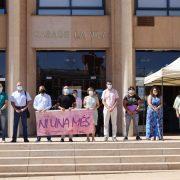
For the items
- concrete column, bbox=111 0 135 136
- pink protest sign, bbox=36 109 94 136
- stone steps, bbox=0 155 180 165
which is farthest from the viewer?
concrete column, bbox=111 0 135 136

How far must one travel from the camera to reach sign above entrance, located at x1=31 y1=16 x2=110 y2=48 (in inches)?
874

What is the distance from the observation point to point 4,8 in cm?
2275

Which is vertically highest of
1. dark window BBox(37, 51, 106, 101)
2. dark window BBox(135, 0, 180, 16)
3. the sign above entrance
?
dark window BBox(135, 0, 180, 16)

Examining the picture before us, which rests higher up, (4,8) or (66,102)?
(4,8)

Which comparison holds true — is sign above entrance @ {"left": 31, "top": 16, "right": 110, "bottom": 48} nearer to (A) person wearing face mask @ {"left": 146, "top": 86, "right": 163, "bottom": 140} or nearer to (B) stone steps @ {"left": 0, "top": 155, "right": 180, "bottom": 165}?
(A) person wearing face mask @ {"left": 146, "top": 86, "right": 163, "bottom": 140}

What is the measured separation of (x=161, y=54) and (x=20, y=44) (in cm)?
617

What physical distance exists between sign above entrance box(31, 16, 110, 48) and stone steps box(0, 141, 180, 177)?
767 centimetres

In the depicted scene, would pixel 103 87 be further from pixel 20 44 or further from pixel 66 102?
pixel 66 102

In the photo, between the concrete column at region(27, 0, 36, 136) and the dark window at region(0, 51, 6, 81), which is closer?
the concrete column at region(27, 0, 36, 136)

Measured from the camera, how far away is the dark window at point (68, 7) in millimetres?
22781

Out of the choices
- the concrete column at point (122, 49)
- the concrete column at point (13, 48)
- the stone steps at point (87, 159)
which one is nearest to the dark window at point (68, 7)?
the concrete column at point (122, 49)

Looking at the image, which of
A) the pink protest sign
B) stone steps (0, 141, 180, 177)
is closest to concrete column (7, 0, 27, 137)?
the pink protest sign

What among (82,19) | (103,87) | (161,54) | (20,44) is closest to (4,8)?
(20,44)

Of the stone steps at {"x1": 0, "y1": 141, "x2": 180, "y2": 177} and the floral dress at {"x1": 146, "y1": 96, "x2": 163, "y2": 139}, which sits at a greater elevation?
the floral dress at {"x1": 146, "y1": 96, "x2": 163, "y2": 139}
